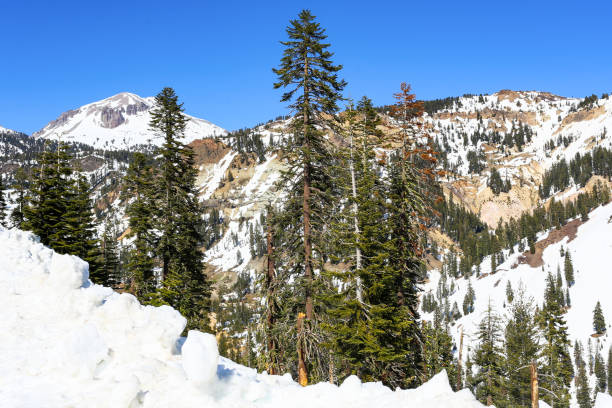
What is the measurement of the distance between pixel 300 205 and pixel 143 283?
1253 cm

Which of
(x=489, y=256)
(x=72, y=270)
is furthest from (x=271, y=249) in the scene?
(x=489, y=256)

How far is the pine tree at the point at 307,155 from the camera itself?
14.8 m

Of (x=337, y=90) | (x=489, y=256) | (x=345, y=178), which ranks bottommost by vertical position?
(x=489, y=256)

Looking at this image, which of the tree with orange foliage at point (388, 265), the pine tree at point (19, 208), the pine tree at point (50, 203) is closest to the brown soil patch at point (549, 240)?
the tree with orange foliage at point (388, 265)

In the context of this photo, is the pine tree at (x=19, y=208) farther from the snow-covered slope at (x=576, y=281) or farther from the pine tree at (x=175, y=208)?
the snow-covered slope at (x=576, y=281)

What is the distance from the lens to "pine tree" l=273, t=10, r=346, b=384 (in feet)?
48.5

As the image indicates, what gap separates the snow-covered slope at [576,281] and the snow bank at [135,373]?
4874 inches

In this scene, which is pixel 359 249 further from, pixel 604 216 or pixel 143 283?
pixel 604 216

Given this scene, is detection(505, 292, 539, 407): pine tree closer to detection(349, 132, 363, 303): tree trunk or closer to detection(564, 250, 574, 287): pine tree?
detection(349, 132, 363, 303): tree trunk

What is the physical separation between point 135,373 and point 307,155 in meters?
10.9

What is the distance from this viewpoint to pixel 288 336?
575 inches

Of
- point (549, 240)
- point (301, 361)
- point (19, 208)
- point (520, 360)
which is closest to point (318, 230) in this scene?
point (301, 361)

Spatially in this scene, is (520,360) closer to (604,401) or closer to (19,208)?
(604,401)

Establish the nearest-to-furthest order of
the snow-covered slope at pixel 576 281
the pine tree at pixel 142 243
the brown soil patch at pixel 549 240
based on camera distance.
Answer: the pine tree at pixel 142 243, the snow-covered slope at pixel 576 281, the brown soil patch at pixel 549 240
